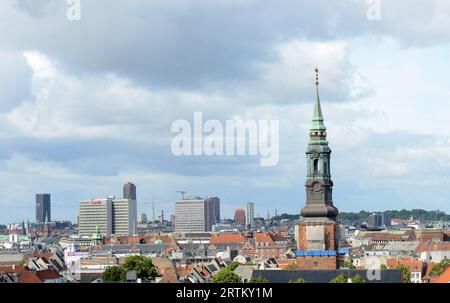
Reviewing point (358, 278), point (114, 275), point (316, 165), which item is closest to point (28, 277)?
point (114, 275)

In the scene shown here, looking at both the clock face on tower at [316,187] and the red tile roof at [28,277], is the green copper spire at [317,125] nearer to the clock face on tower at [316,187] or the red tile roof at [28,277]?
the clock face on tower at [316,187]

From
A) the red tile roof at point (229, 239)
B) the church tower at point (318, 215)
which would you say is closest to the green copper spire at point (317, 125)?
the church tower at point (318, 215)

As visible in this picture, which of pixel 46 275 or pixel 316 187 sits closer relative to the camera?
pixel 46 275

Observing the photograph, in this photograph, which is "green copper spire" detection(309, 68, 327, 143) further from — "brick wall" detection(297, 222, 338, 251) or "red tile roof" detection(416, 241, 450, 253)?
"red tile roof" detection(416, 241, 450, 253)

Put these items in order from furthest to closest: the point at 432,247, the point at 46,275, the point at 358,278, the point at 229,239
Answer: the point at 229,239 → the point at 432,247 → the point at 46,275 → the point at 358,278

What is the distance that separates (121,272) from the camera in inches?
2635

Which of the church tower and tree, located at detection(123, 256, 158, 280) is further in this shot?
the church tower

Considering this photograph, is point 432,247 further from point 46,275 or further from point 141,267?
point 46,275

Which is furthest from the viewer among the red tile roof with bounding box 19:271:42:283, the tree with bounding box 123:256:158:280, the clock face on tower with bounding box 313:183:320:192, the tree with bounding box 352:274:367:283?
the clock face on tower with bounding box 313:183:320:192

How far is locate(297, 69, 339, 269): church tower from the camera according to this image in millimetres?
75688

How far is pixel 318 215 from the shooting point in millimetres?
77688

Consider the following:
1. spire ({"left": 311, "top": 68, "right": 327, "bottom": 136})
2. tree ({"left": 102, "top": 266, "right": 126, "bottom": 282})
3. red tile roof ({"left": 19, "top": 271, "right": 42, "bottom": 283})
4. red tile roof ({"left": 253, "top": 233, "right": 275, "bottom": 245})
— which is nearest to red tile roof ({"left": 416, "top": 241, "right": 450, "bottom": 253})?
red tile roof ({"left": 253, "top": 233, "right": 275, "bottom": 245})

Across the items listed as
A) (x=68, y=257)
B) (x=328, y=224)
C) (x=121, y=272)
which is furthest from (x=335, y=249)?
(x=68, y=257)
